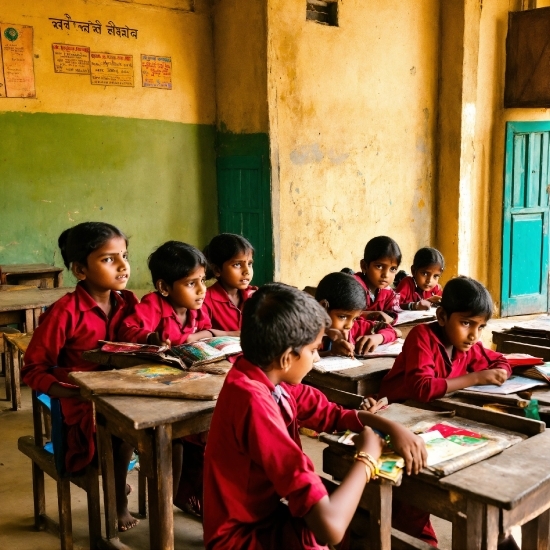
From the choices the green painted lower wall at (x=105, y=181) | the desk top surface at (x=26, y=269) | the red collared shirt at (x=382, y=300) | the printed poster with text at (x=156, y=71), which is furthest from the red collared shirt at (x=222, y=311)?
the printed poster with text at (x=156, y=71)

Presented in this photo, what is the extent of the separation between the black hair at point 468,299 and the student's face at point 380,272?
4.54 ft

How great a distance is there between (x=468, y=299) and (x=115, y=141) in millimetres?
4166

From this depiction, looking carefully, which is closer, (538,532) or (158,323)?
(538,532)

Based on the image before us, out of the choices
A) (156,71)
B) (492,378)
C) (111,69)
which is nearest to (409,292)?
(492,378)

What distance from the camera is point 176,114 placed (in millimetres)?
5980

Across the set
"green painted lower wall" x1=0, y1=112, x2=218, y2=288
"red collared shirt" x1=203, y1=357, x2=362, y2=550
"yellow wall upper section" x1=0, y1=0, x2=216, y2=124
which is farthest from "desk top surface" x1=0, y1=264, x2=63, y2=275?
"red collared shirt" x1=203, y1=357, x2=362, y2=550

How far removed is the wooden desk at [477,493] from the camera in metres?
1.37

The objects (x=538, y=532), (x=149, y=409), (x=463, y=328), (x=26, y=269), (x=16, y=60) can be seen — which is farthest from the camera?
(x=16, y=60)

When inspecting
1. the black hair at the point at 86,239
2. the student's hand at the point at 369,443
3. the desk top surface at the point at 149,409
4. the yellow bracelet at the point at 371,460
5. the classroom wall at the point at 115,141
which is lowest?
the desk top surface at the point at 149,409

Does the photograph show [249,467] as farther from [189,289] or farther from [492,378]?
[189,289]

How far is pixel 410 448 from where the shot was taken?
1483 mm

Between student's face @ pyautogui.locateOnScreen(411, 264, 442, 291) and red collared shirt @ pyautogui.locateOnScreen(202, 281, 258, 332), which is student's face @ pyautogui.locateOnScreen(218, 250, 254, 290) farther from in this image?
student's face @ pyautogui.locateOnScreen(411, 264, 442, 291)

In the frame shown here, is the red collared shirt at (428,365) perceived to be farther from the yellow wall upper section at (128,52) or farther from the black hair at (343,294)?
the yellow wall upper section at (128,52)

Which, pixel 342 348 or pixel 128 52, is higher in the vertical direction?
pixel 128 52
